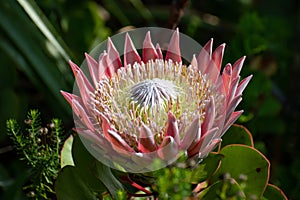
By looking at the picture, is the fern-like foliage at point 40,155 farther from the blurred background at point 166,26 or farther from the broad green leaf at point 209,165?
the broad green leaf at point 209,165

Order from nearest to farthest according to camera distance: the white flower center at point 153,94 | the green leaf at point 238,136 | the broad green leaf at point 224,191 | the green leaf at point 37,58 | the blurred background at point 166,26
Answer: the broad green leaf at point 224,191, the white flower center at point 153,94, the green leaf at point 238,136, the blurred background at point 166,26, the green leaf at point 37,58

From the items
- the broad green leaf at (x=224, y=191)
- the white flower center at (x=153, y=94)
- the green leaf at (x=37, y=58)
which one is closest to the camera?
the broad green leaf at (x=224, y=191)

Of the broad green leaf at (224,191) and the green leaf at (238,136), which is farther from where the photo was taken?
the green leaf at (238,136)

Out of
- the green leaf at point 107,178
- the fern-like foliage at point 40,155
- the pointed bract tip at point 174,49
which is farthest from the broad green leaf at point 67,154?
the pointed bract tip at point 174,49

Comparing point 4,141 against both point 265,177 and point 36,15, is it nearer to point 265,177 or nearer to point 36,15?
point 36,15

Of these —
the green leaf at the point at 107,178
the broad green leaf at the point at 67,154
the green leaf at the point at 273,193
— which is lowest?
the green leaf at the point at 273,193

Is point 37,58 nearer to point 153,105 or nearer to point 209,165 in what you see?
point 153,105

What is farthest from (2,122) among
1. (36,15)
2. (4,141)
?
(36,15)
